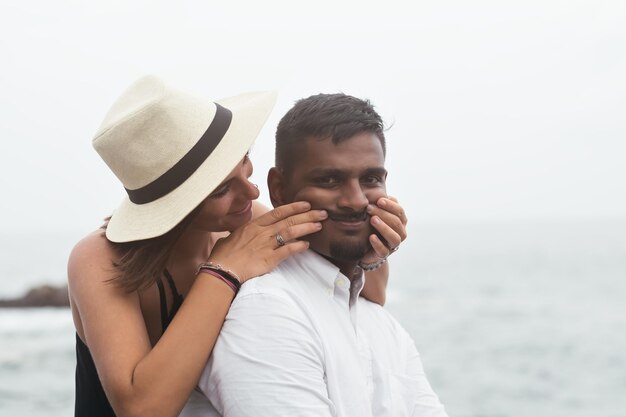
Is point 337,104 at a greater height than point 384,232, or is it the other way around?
point 337,104

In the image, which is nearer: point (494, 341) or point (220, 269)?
point (220, 269)

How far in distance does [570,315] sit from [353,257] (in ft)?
133

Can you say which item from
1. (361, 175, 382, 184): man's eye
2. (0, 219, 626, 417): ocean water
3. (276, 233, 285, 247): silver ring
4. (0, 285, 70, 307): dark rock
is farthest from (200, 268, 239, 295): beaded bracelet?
(0, 285, 70, 307): dark rock

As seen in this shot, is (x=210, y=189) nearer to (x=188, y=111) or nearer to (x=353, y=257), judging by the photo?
(x=188, y=111)

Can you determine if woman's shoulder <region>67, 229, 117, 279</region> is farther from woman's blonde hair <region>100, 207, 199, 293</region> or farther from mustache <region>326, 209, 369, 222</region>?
mustache <region>326, 209, 369, 222</region>

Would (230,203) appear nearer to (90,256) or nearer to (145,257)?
(145,257)

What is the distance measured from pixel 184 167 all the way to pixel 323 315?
A: 2.28 ft

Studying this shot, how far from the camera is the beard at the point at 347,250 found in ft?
9.65

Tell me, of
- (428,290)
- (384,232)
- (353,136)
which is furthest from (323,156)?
(428,290)

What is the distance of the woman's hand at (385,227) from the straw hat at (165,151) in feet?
1.61

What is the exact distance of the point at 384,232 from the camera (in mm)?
2965

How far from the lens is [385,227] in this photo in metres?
2.96

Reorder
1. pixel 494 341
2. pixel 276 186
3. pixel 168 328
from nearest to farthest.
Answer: pixel 168 328
pixel 276 186
pixel 494 341

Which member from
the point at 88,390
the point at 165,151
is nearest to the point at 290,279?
the point at 165,151
